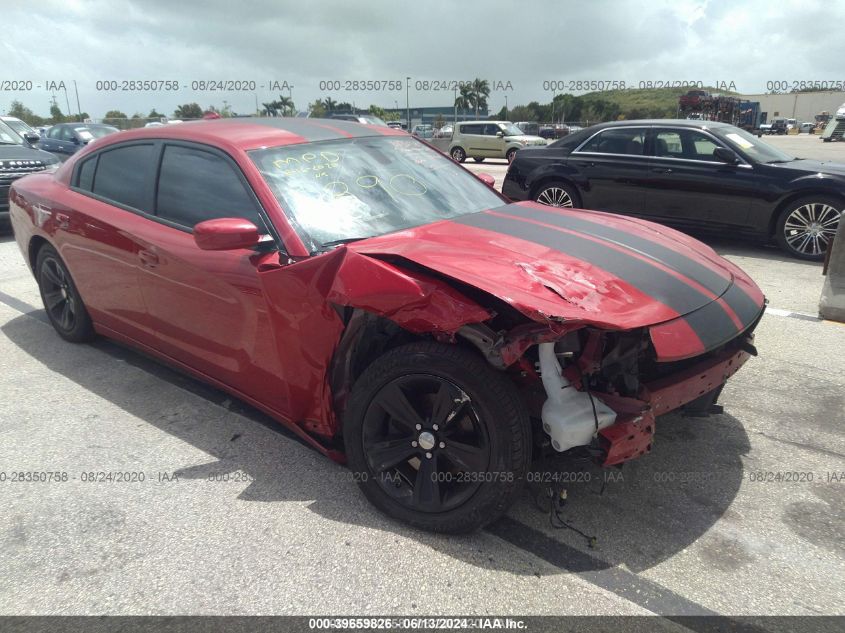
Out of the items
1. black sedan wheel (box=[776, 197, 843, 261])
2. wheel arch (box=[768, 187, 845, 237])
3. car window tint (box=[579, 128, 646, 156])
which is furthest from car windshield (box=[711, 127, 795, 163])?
car window tint (box=[579, 128, 646, 156])

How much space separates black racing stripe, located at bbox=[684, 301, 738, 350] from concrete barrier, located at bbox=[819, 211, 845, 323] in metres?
3.20

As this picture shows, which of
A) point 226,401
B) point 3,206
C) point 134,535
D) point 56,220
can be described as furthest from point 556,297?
point 3,206

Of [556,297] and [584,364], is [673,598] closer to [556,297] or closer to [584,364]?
[584,364]

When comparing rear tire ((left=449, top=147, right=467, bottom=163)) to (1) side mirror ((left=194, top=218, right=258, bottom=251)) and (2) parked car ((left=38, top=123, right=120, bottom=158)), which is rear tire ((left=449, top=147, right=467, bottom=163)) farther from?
(1) side mirror ((left=194, top=218, right=258, bottom=251))

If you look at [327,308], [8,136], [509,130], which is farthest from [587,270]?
[509,130]

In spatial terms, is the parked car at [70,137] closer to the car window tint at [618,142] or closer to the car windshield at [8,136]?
the car windshield at [8,136]

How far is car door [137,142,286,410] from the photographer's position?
2.91 metres

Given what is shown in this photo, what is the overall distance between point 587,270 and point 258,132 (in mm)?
1957

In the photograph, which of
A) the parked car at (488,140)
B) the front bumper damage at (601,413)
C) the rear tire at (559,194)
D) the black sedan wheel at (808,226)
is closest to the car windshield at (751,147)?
the black sedan wheel at (808,226)

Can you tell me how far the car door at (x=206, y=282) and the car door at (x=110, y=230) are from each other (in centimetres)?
14

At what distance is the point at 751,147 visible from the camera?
7.63 m

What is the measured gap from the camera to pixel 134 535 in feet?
8.41

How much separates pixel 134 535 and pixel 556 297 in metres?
1.98

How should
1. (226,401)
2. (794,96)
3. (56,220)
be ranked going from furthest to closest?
(794,96) < (56,220) < (226,401)
